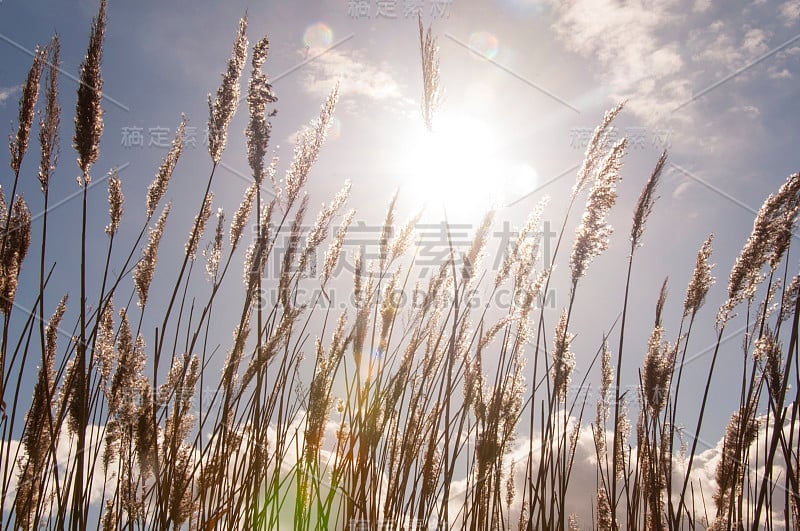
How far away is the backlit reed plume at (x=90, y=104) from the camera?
71.6 inches

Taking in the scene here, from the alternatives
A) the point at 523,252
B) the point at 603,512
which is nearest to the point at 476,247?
the point at 523,252

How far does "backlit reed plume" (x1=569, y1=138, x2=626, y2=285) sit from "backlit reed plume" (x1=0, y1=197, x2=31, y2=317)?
7.70 ft

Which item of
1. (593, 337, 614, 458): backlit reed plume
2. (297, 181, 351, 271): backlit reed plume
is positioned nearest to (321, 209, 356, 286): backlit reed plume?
(297, 181, 351, 271): backlit reed plume

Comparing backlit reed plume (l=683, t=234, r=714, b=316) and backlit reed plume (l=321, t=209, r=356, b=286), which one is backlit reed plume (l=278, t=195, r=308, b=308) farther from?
backlit reed plume (l=683, t=234, r=714, b=316)

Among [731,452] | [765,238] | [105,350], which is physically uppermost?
[765,238]

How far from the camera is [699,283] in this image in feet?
9.07

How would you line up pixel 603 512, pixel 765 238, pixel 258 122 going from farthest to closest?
pixel 603 512, pixel 765 238, pixel 258 122

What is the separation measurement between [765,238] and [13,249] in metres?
3.26

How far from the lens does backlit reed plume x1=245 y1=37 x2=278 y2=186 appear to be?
2.06m

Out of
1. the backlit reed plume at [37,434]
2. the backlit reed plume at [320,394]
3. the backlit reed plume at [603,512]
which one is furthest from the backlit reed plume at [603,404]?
the backlit reed plume at [37,434]

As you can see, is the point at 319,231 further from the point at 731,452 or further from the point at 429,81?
the point at 731,452

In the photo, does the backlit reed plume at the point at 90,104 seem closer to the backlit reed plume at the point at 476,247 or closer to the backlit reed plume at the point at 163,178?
the backlit reed plume at the point at 163,178

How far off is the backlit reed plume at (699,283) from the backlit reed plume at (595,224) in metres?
0.81

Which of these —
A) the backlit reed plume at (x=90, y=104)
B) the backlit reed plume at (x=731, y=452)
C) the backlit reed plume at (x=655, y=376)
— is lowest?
the backlit reed plume at (x=731, y=452)
